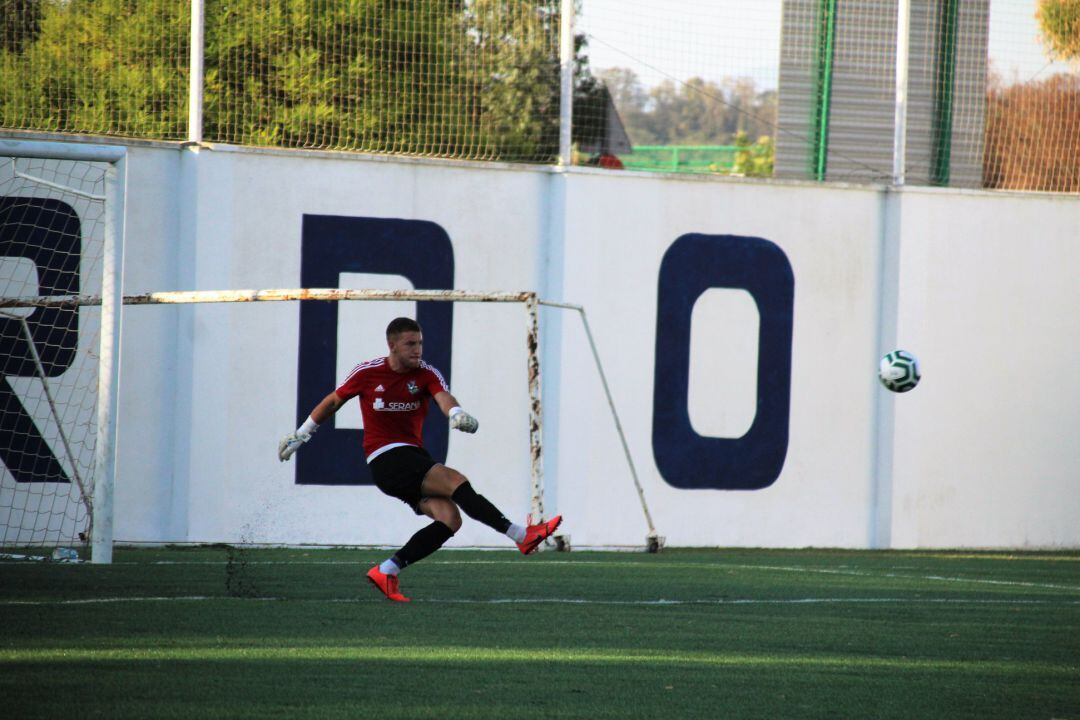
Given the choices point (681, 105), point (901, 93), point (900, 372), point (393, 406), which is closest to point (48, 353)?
point (393, 406)

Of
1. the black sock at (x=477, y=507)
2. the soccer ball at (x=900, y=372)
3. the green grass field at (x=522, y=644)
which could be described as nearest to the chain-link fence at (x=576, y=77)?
the soccer ball at (x=900, y=372)

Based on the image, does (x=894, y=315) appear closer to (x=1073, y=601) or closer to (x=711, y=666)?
(x=1073, y=601)

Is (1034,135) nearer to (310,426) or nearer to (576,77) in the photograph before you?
(576,77)

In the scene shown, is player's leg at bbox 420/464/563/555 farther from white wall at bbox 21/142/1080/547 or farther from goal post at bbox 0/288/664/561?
white wall at bbox 21/142/1080/547

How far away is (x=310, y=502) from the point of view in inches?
529

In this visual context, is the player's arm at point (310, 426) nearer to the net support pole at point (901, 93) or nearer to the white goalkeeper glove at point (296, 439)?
the white goalkeeper glove at point (296, 439)

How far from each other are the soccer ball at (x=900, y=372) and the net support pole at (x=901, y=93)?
2.62m

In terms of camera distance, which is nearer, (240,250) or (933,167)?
(240,250)

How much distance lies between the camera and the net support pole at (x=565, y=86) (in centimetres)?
1432

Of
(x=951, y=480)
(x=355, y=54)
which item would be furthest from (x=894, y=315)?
(x=355, y=54)

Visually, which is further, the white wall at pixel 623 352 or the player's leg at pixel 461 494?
the white wall at pixel 623 352

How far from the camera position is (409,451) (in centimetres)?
867

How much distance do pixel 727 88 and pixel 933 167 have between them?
8.40 feet

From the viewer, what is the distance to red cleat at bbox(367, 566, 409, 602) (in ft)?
27.4
